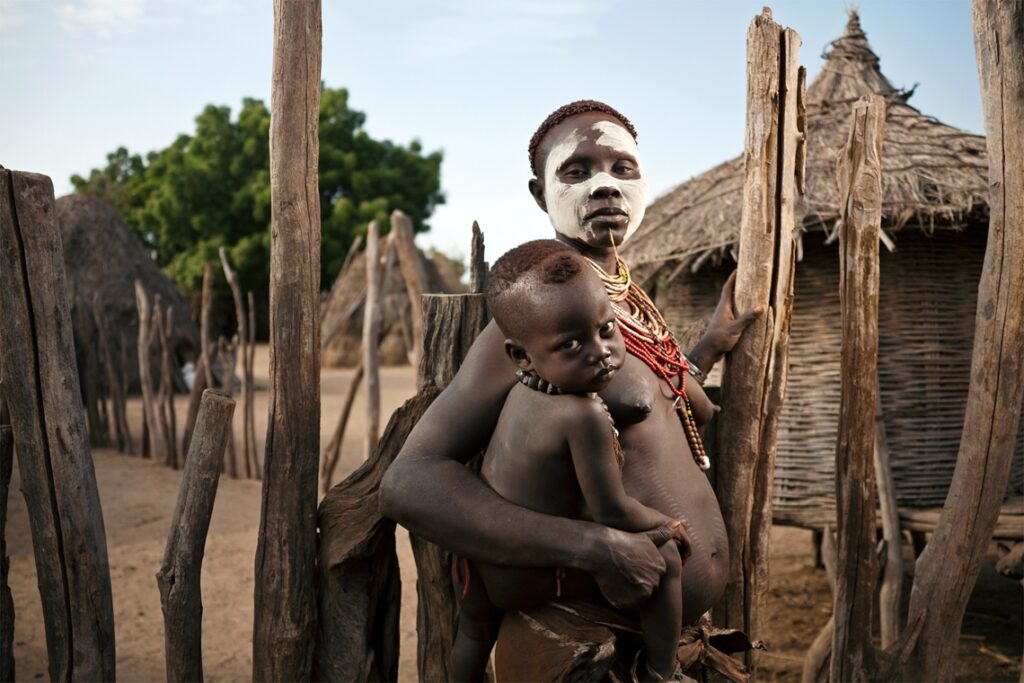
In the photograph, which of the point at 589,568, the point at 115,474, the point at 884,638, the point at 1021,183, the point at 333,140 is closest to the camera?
the point at 589,568

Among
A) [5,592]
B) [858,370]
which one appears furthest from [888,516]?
[5,592]

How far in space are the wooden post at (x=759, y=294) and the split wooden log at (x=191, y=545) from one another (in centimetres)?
174

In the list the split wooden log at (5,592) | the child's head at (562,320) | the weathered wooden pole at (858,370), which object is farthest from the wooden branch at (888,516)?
the split wooden log at (5,592)

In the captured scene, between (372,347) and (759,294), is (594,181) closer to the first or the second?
(759,294)

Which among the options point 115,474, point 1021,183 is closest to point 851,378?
point 1021,183

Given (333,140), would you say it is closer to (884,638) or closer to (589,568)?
(884,638)

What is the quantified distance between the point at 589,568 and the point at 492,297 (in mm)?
658

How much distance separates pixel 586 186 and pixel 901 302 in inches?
137

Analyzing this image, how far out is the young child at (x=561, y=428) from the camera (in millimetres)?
1972

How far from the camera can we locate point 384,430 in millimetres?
3064

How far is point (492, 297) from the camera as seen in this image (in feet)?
6.88

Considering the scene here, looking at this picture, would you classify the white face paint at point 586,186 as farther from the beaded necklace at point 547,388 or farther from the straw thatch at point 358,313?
the straw thatch at point 358,313

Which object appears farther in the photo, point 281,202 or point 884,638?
point 884,638

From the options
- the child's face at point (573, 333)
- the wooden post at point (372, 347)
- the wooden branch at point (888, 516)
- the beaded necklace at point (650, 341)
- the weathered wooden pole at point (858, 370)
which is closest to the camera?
the child's face at point (573, 333)
